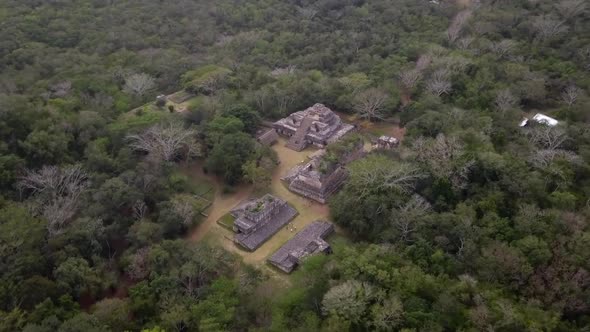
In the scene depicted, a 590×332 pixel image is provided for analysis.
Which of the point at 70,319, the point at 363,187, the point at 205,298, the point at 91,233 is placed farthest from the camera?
the point at 363,187

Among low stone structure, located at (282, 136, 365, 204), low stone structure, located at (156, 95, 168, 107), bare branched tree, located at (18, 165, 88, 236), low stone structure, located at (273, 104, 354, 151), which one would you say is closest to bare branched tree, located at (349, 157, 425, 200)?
low stone structure, located at (282, 136, 365, 204)

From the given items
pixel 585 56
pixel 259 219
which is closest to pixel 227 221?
pixel 259 219

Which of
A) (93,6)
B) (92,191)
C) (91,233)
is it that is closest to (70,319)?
(91,233)

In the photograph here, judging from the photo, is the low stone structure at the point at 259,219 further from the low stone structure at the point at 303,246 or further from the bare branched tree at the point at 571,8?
the bare branched tree at the point at 571,8

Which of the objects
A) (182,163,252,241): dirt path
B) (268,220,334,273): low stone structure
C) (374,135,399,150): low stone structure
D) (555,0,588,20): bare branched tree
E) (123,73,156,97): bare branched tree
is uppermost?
(555,0,588,20): bare branched tree

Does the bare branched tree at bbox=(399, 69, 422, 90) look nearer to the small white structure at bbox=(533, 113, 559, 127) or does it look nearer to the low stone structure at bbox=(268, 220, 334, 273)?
the small white structure at bbox=(533, 113, 559, 127)

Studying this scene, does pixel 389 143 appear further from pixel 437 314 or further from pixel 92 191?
pixel 92 191
